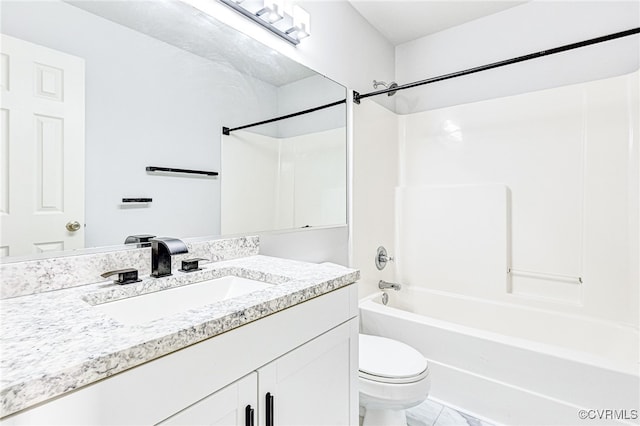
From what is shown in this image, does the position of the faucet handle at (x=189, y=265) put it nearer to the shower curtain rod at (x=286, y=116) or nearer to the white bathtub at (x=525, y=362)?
the shower curtain rod at (x=286, y=116)


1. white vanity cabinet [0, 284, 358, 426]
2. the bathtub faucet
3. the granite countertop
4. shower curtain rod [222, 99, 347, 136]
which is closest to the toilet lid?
white vanity cabinet [0, 284, 358, 426]

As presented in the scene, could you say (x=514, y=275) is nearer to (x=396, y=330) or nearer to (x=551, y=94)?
(x=396, y=330)

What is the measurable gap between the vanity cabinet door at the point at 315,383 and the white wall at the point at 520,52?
2054mm

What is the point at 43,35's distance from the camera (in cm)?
87

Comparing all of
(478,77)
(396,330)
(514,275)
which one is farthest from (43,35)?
(514,275)

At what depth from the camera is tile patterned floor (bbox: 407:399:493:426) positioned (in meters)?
1.60

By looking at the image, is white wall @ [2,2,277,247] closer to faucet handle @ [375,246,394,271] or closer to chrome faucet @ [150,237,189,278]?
chrome faucet @ [150,237,189,278]

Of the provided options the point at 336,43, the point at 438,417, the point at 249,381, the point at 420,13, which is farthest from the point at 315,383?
the point at 420,13

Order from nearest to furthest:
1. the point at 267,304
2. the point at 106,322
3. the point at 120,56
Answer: the point at 106,322 → the point at 267,304 → the point at 120,56

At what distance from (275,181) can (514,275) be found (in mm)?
1735

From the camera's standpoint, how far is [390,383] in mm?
1303

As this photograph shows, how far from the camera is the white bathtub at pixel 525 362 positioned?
1.32 metres

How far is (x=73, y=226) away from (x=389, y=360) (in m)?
1.28

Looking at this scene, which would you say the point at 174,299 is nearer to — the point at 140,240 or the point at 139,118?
the point at 140,240
